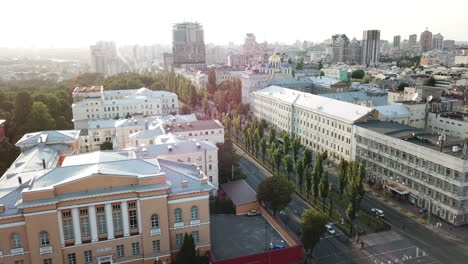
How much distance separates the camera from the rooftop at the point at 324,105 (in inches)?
2660

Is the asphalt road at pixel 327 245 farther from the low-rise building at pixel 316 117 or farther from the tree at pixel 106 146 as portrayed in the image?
the tree at pixel 106 146

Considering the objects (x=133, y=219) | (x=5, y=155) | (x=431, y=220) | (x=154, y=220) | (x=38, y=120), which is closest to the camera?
(x=133, y=219)

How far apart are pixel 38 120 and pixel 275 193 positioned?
58706 mm

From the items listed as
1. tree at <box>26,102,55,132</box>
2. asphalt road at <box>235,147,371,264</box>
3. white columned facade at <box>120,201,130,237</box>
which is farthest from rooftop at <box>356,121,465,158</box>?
tree at <box>26,102,55,132</box>

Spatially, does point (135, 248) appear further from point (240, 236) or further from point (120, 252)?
point (240, 236)

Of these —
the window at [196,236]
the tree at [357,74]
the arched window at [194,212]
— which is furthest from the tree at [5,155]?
the tree at [357,74]

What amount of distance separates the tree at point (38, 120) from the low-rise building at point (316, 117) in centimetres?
5322

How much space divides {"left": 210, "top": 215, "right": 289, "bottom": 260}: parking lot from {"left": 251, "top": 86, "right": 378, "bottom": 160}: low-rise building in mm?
28844

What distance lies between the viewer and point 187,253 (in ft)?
114

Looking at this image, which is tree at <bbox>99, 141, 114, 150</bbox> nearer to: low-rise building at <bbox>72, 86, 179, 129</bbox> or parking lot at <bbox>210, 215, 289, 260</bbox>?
low-rise building at <bbox>72, 86, 179, 129</bbox>

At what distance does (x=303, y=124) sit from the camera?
82.3 m

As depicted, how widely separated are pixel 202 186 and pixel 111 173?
9209 mm

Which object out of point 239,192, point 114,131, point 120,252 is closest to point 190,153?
point 239,192

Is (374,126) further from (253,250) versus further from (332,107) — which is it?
(253,250)
